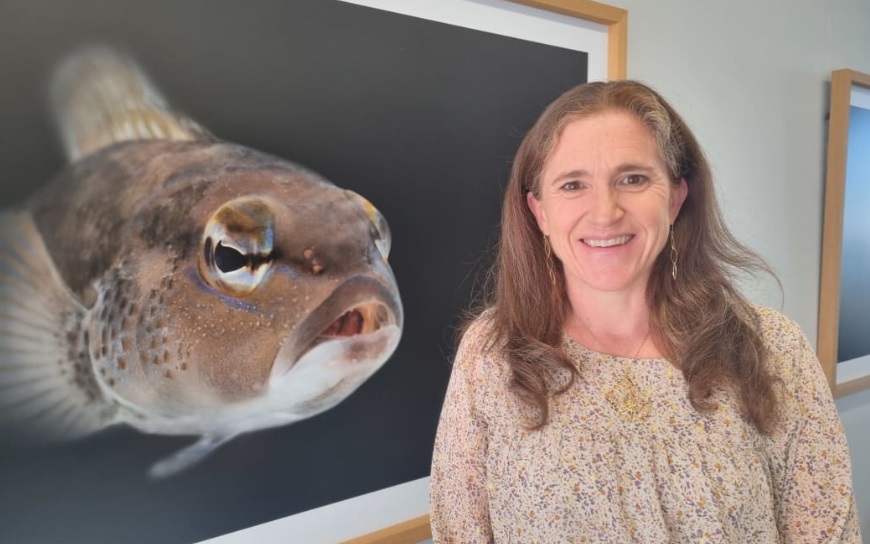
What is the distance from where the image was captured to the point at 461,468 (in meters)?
0.86

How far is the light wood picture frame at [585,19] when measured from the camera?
1.00m

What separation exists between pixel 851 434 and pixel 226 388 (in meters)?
1.91

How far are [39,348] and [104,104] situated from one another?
30 cm

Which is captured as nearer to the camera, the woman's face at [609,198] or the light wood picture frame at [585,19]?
the woman's face at [609,198]

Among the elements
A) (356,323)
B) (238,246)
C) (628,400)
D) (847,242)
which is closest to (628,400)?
(628,400)

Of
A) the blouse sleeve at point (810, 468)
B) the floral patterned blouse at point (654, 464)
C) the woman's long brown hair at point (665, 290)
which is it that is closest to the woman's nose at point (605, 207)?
the woman's long brown hair at point (665, 290)

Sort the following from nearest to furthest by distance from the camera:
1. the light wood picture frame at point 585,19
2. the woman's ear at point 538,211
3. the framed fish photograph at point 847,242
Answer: the woman's ear at point 538,211
the light wood picture frame at point 585,19
the framed fish photograph at point 847,242

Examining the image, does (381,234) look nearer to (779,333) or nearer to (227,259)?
(227,259)

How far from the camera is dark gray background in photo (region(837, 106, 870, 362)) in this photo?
1724 mm

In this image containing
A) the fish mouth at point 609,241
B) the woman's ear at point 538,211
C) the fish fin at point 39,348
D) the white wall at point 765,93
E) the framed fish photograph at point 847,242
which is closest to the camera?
the fish fin at point 39,348

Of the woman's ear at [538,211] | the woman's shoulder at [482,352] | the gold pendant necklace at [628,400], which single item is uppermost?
the woman's ear at [538,211]

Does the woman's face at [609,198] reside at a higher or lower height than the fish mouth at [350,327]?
higher

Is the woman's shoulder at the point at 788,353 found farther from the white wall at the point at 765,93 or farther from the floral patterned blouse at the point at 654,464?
the white wall at the point at 765,93

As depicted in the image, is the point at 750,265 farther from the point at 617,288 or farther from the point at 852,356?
the point at 852,356
